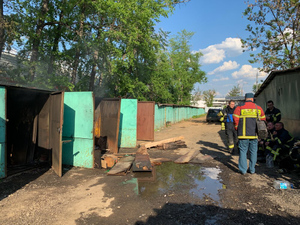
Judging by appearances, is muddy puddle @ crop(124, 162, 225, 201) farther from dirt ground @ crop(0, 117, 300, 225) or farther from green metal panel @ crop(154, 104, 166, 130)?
green metal panel @ crop(154, 104, 166, 130)

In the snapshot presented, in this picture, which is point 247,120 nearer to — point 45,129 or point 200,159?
point 200,159

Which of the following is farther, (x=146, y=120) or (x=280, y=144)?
(x=146, y=120)

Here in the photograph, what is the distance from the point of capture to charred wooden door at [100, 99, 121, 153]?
7289mm

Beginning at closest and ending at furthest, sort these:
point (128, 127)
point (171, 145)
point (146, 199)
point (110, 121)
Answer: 1. point (146, 199)
2. point (110, 121)
3. point (171, 145)
4. point (128, 127)

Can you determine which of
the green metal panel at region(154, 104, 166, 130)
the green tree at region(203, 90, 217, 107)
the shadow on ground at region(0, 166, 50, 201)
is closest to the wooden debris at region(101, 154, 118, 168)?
the shadow on ground at region(0, 166, 50, 201)

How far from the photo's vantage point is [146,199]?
3859 mm

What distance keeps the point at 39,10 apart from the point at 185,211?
11.5m

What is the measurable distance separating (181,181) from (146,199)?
4.28ft

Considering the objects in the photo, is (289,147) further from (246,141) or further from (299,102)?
(299,102)

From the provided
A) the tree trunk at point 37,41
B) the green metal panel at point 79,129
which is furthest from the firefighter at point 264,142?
the tree trunk at point 37,41

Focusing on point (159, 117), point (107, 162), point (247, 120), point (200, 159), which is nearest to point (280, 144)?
point (247, 120)

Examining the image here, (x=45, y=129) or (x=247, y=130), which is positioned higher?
(x=247, y=130)

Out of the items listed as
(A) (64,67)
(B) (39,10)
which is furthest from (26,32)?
(A) (64,67)

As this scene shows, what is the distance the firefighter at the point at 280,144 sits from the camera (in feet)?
18.1
